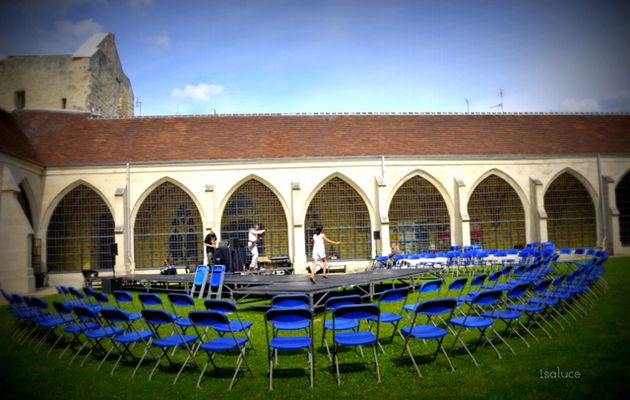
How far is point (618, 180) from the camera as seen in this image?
23.4 metres

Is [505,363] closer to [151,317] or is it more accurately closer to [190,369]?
[190,369]

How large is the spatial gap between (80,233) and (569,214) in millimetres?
24289

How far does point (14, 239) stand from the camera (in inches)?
572

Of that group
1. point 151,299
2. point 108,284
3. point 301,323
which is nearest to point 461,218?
point 108,284

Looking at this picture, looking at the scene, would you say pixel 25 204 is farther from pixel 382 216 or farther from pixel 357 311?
pixel 357 311

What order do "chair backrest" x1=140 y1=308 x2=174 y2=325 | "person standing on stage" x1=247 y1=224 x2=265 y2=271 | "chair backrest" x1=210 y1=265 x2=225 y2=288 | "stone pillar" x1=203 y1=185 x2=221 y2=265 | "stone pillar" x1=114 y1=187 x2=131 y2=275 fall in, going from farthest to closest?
1. "stone pillar" x1=203 y1=185 x2=221 y2=265
2. "stone pillar" x1=114 y1=187 x2=131 y2=275
3. "person standing on stage" x1=247 y1=224 x2=265 y2=271
4. "chair backrest" x1=210 y1=265 x2=225 y2=288
5. "chair backrest" x1=140 y1=308 x2=174 y2=325

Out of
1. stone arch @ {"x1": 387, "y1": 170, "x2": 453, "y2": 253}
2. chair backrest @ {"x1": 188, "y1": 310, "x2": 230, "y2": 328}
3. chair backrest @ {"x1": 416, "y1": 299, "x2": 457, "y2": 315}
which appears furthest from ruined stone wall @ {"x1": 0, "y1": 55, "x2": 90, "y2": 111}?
chair backrest @ {"x1": 416, "y1": 299, "x2": 457, "y2": 315}

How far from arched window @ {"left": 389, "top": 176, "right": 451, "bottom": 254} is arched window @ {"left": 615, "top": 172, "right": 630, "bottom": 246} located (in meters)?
9.78

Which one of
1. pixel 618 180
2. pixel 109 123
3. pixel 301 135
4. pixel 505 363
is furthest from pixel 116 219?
pixel 618 180

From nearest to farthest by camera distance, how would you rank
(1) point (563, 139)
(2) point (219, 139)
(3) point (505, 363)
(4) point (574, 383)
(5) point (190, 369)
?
(4) point (574, 383) < (3) point (505, 363) < (5) point (190, 369) < (2) point (219, 139) < (1) point (563, 139)

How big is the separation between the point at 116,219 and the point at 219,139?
19.6ft

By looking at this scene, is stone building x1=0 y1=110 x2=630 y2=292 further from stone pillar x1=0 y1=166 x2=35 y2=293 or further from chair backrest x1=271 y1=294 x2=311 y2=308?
chair backrest x1=271 y1=294 x2=311 y2=308

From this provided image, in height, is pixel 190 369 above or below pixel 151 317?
below

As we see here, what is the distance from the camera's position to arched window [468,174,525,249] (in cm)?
2306
